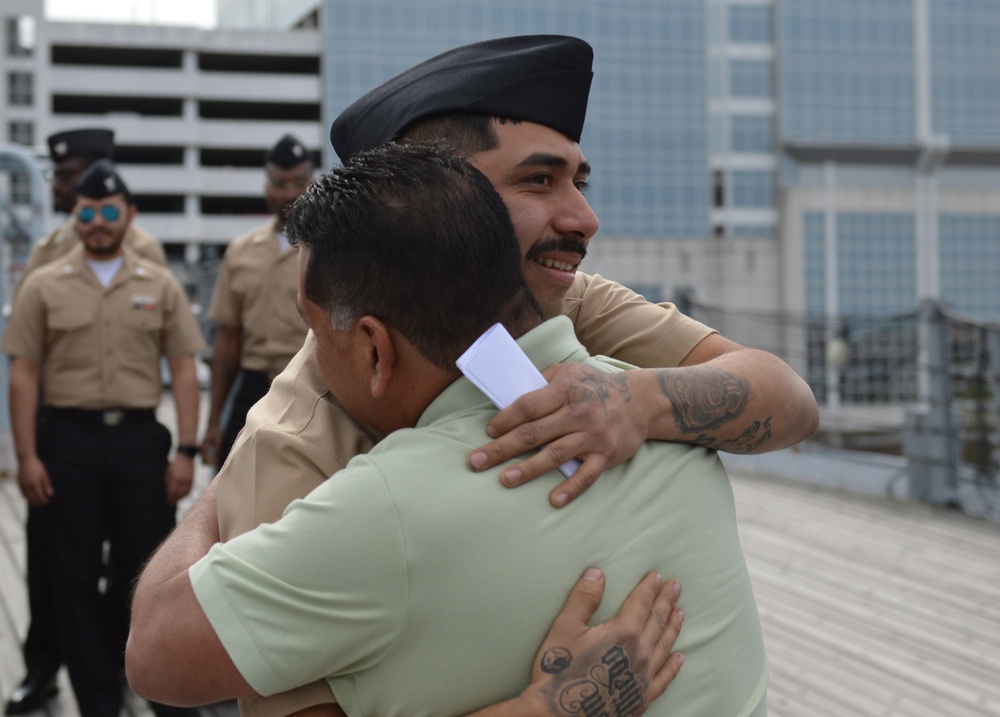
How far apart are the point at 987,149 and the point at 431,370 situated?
6337 cm

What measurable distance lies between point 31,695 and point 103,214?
1.74 meters

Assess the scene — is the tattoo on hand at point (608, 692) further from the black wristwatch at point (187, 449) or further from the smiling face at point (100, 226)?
the smiling face at point (100, 226)

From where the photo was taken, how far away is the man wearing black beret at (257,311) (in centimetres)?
475

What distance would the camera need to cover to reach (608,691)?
1.13m

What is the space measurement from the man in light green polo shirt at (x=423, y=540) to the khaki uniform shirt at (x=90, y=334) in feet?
9.90

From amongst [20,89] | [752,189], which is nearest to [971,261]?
[752,189]

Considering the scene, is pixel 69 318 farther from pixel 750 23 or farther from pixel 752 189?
pixel 750 23

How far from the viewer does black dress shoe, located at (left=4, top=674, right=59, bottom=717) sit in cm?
411

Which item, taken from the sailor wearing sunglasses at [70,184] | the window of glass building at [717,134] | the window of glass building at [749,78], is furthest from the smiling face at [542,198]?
the window of glass building at [749,78]

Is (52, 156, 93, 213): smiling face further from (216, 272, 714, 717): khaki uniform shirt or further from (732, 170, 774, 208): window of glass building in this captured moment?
(732, 170, 774, 208): window of glass building

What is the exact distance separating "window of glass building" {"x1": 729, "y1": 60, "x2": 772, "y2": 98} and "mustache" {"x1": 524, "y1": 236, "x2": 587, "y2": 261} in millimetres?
59400

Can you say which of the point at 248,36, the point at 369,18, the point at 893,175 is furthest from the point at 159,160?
the point at 893,175

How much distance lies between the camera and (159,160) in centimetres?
6044

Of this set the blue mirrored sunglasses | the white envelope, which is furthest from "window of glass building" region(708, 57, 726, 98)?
the white envelope
